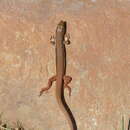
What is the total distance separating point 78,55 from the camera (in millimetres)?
6020

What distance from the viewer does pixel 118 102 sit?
608cm

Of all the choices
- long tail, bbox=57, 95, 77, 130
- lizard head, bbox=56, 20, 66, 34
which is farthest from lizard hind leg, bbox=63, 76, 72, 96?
lizard head, bbox=56, 20, 66, 34

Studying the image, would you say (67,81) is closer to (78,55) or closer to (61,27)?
(78,55)

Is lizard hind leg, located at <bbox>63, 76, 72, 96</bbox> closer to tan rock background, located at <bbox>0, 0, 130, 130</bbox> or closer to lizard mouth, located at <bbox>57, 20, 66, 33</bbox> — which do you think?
tan rock background, located at <bbox>0, 0, 130, 130</bbox>

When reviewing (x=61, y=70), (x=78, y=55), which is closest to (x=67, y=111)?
(x=61, y=70)

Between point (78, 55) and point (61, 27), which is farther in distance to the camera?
point (78, 55)

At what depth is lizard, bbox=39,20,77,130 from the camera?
234 inches

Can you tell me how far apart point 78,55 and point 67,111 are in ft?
2.21

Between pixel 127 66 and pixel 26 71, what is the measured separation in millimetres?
1186

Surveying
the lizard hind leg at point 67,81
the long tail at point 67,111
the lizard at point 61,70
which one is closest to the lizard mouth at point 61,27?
the lizard at point 61,70

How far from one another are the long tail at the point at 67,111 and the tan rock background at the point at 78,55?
0.20ft

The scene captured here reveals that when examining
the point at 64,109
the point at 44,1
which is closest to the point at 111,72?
the point at 64,109

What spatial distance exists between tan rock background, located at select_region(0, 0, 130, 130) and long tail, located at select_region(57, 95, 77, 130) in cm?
6

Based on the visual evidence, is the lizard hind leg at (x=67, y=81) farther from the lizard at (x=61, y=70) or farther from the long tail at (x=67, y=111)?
the long tail at (x=67, y=111)
